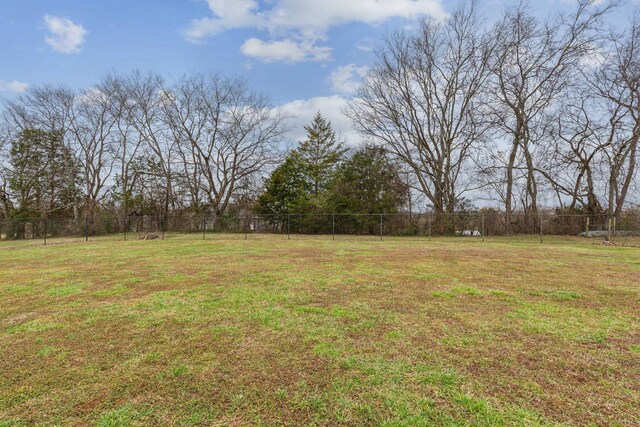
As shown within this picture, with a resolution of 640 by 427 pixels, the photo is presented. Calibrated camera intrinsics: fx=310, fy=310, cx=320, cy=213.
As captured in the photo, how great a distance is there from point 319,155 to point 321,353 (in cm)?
2431

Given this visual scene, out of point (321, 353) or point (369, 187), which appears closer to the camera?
point (321, 353)

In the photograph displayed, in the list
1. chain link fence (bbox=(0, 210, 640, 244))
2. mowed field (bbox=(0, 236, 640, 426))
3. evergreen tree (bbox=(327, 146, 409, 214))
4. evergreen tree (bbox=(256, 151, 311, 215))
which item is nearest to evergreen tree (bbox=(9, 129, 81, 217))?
chain link fence (bbox=(0, 210, 640, 244))

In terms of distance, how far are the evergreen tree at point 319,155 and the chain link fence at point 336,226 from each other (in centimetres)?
419

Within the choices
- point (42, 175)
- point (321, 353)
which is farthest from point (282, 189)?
point (321, 353)

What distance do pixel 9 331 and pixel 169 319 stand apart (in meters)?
1.60

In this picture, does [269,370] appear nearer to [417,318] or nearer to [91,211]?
[417,318]

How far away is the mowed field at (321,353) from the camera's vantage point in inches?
78.0

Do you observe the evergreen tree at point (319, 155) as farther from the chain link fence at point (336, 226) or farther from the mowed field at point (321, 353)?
the mowed field at point (321, 353)

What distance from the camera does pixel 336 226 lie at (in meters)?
22.1

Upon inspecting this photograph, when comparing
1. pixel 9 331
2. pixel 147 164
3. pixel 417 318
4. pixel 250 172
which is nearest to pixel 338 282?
pixel 417 318

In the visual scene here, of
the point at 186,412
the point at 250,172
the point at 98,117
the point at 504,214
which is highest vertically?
the point at 98,117

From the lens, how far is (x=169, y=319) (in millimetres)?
3707

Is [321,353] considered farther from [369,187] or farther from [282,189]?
[282,189]

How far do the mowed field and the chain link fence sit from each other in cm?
1356
